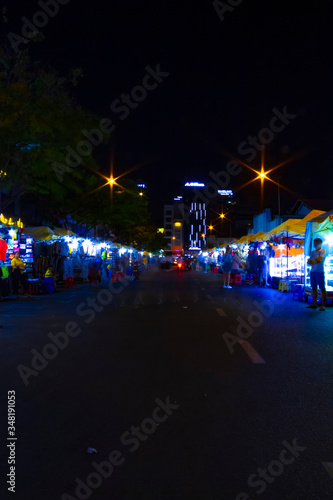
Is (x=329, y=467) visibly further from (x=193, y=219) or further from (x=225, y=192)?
(x=193, y=219)

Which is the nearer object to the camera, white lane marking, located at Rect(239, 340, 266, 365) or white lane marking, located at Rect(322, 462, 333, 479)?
white lane marking, located at Rect(322, 462, 333, 479)

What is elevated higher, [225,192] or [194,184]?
[194,184]

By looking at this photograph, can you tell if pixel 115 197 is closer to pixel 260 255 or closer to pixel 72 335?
pixel 260 255

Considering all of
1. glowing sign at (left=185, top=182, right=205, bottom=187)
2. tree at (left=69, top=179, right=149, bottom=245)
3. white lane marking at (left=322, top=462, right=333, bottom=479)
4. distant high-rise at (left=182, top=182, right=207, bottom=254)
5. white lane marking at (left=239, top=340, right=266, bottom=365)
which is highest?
glowing sign at (left=185, top=182, right=205, bottom=187)

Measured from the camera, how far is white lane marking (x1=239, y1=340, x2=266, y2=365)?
7.22 m

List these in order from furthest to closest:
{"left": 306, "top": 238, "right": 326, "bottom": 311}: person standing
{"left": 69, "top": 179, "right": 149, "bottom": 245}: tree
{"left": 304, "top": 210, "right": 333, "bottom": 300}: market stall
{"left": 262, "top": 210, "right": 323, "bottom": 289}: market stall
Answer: {"left": 69, "top": 179, "right": 149, "bottom": 245}: tree, {"left": 262, "top": 210, "right": 323, "bottom": 289}: market stall, {"left": 304, "top": 210, "right": 333, "bottom": 300}: market stall, {"left": 306, "top": 238, "right": 326, "bottom": 311}: person standing

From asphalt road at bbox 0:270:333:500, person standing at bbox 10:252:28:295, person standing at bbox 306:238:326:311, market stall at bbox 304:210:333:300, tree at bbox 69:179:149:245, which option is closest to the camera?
asphalt road at bbox 0:270:333:500

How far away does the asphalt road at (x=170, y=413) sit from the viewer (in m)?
3.51

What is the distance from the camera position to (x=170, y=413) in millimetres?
4961

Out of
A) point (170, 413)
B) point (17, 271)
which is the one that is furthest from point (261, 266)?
point (170, 413)

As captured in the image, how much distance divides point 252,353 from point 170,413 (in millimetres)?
3162

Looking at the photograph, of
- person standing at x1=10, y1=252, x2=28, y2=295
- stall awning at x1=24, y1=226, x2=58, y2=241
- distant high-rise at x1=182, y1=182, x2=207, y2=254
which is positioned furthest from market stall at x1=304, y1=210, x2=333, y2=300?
distant high-rise at x1=182, y1=182, x2=207, y2=254

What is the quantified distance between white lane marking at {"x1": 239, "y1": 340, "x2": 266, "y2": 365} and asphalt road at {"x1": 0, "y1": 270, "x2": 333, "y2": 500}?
0.03 m

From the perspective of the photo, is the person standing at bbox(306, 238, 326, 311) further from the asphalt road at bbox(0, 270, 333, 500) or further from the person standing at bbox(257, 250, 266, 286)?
the person standing at bbox(257, 250, 266, 286)
